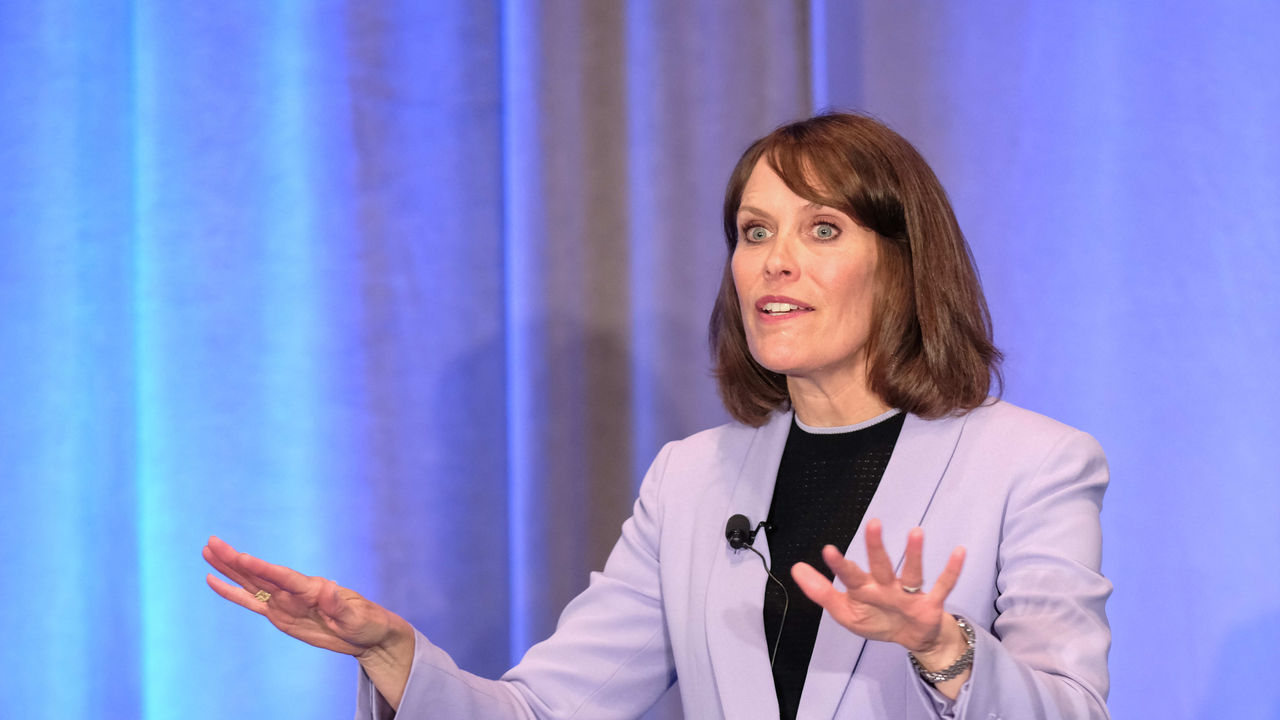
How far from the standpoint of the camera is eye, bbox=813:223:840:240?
6.49 ft

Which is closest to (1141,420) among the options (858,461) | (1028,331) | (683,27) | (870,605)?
(1028,331)

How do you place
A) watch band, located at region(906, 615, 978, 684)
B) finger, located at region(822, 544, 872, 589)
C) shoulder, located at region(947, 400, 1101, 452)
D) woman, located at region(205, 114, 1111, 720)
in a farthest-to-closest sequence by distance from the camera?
shoulder, located at region(947, 400, 1101, 452) → woman, located at region(205, 114, 1111, 720) → watch band, located at region(906, 615, 978, 684) → finger, located at region(822, 544, 872, 589)

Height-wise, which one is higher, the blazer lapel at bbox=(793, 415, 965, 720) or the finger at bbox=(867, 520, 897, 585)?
the finger at bbox=(867, 520, 897, 585)

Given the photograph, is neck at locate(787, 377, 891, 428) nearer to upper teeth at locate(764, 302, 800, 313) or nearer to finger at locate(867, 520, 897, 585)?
upper teeth at locate(764, 302, 800, 313)

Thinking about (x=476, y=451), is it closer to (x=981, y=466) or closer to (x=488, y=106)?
(x=488, y=106)

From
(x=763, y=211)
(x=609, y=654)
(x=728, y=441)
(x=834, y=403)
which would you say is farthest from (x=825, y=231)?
(x=609, y=654)

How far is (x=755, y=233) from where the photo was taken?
2.07 m

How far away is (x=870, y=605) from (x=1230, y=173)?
193cm

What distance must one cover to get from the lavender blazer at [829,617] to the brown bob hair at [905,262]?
3.0 inches

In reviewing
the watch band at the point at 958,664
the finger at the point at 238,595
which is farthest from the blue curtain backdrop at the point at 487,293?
the watch band at the point at 958,664

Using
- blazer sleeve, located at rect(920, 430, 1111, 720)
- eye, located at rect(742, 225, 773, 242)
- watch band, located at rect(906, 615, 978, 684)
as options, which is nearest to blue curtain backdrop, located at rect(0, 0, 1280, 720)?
eye, located at rect(742, 225, 773, 242)

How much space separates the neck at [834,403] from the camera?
203 centimetres

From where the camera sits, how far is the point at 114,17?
255 centimetres

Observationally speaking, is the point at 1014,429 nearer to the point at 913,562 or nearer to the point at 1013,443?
the point at 1013,443
